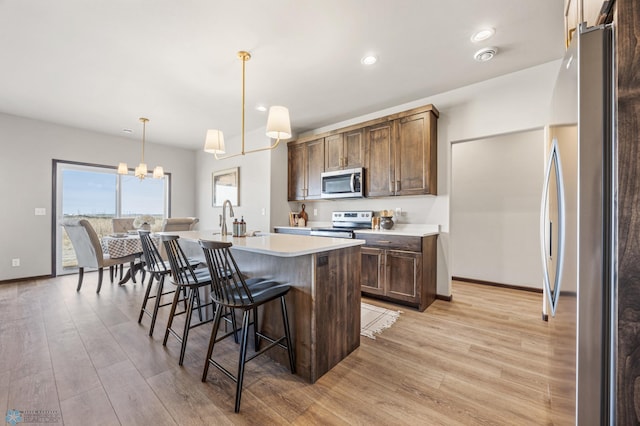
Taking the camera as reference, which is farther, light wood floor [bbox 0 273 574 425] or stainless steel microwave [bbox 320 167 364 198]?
stainless steel microwave [bbox 320 167 364 198]

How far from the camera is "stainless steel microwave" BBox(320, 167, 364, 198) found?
375cm

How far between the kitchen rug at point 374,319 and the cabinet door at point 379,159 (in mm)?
1503

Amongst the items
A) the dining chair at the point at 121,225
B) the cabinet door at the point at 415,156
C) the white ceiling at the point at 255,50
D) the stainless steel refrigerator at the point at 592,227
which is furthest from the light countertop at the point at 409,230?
the dining chair at the point at 121,225

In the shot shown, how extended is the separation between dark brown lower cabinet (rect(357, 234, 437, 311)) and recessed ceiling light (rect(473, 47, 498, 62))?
6.33 ft

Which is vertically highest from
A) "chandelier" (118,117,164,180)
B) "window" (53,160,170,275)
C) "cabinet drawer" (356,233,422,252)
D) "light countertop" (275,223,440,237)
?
"chandelier" (118,117,164,180)

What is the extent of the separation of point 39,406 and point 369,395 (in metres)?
1.93

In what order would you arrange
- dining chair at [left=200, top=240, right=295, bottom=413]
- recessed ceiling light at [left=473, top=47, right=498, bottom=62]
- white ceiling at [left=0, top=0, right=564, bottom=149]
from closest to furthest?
dining chair at [left=200, top=240, right=295, bottom=413]
white ceiling at [left=0, top=0, right=564, bottom=149]
recessed ceiling light at [left=473, top=47, right=498, bottom=62]

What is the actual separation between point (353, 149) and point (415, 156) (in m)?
0.97

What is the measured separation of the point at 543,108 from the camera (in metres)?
2.72

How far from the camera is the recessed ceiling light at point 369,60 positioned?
256 cm

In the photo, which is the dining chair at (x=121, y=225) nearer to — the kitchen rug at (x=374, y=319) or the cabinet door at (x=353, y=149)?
the cabinet door at (x=353, y=149)

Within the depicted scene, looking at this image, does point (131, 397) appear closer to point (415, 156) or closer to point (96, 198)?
point (415, 156)

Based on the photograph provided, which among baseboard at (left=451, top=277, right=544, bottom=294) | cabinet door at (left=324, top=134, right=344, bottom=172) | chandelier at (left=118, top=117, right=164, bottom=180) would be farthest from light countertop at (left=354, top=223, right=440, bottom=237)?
chandelier at (left=118, top=117, right=164, bottom=180)

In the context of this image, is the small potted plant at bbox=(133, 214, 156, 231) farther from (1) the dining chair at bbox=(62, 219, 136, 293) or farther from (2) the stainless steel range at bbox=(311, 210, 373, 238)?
(2) the stainless steel range at bbox=(311, 210, 373, 238)
